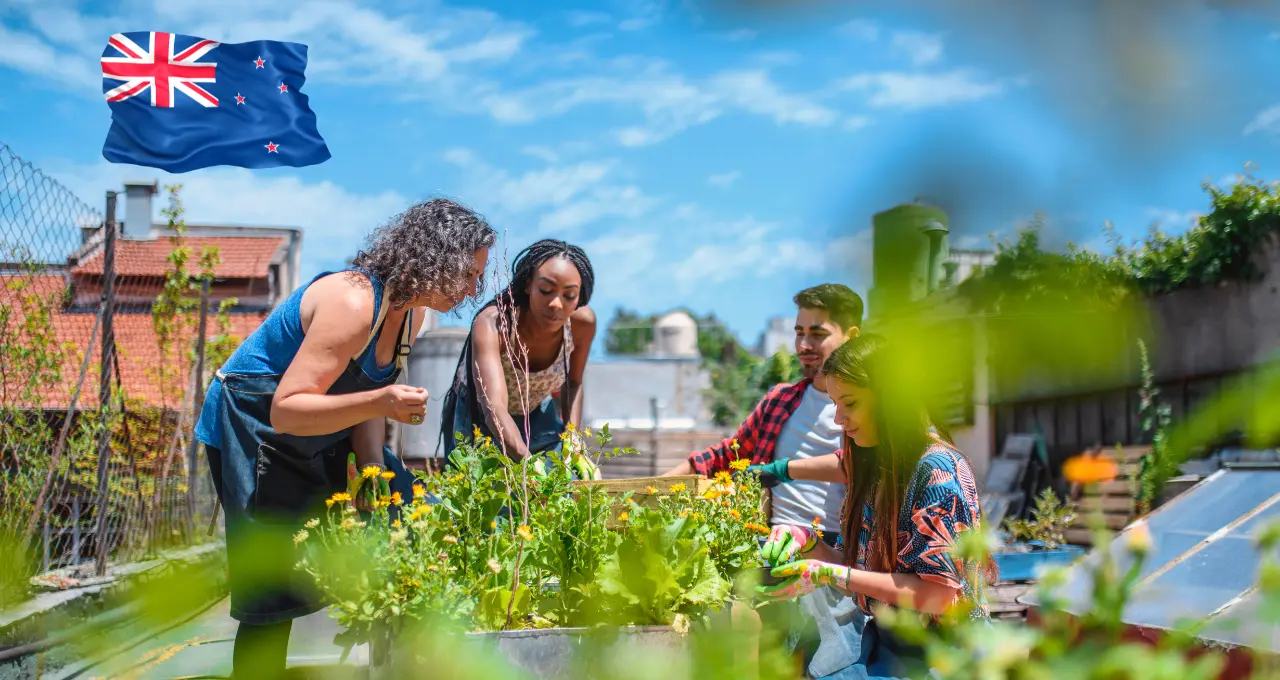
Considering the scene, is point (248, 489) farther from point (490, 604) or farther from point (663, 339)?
point (663, 339)

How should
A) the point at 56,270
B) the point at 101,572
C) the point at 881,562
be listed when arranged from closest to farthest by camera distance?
the point at 881,562 → the point at 56,270 → the point at 101,572

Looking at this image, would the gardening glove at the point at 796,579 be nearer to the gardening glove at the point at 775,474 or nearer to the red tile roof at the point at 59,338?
the gardening glove at the point at 775,474

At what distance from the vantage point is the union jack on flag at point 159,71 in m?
5.33

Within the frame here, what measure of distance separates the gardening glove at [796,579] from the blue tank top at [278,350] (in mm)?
1078

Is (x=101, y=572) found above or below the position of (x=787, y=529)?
below

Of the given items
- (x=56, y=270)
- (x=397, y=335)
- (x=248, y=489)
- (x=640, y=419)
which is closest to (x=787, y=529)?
(x=397, y=335)

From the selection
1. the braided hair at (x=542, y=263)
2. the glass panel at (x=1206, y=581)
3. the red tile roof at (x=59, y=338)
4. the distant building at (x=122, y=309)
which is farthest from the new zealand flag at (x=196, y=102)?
the glass panel at (x=1206, y=581)

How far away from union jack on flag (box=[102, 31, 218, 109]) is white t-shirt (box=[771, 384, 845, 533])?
3628 mm

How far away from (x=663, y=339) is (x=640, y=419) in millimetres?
8130

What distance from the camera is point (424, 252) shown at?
2281 mm

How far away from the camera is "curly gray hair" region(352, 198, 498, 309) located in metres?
2.26

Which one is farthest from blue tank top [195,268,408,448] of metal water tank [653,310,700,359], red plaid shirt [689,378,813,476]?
metal water tank [653,310,700,359]

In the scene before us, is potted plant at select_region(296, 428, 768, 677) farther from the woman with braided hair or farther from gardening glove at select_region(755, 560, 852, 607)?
the woman with braided hair

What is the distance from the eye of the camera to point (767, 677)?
0.55m
